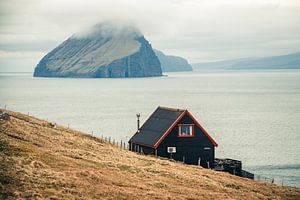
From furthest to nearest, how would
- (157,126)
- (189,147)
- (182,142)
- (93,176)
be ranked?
1. (157,126)
2. (189,147)
3. (182,142)
4. (93,176)

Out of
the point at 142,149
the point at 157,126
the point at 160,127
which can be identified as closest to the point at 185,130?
the point at 160,127

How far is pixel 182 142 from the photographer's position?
62.1 meters

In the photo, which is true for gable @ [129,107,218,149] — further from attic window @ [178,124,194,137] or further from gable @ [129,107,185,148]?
attic window @ [178,124,194,137]

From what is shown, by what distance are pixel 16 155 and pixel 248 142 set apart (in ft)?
231

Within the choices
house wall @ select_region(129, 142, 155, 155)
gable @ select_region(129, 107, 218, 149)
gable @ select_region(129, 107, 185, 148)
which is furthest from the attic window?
house wall @ select_region(129, 142, 155, 155)

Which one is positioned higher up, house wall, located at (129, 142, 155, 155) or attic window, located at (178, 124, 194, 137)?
attic window, located at (178, 124, 194, 137)

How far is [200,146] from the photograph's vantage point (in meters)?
62.4

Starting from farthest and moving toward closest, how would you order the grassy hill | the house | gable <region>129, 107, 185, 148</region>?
gable <region>129, 107, 185, 148</region> → the house → the grassy hill

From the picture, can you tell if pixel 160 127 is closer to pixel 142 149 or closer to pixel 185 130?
pixel 185 130

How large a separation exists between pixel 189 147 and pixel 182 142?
1019 millimetres

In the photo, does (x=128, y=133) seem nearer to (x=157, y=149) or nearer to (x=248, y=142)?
(x=248, y=142)

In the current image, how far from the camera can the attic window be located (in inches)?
2438

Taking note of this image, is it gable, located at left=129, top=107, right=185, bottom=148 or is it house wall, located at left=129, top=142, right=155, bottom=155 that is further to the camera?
gable, located at left=129, top=107, right=185, bottom=148

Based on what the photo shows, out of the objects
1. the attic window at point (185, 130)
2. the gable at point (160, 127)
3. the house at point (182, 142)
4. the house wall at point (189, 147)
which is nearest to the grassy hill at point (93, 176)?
the house at point (182, 142)
